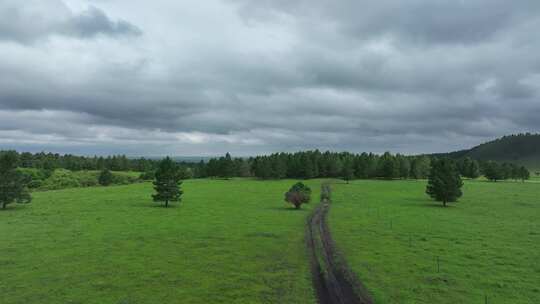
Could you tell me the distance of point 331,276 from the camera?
27969 mm

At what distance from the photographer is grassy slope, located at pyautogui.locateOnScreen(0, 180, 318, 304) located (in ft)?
80.5

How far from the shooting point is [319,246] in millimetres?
38312

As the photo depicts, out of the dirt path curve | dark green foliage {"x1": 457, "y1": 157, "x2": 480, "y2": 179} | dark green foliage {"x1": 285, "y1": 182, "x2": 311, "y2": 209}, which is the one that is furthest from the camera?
dark green foliage {"x1": 457, "y1": 157, "x2": 480, "y2": 179}

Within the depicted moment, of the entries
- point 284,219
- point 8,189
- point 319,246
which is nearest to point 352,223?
point 284,219

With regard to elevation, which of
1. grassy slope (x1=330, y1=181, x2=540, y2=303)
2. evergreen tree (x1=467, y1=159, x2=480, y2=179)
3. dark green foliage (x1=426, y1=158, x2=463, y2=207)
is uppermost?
evergreen tree (x1=467, y1=159, x2=480, y2=179)

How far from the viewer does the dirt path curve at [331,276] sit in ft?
77.5

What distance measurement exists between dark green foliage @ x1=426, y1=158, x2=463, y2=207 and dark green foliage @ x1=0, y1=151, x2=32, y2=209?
95.2 meters

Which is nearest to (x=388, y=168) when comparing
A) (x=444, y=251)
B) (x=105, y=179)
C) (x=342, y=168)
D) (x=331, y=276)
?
(x=342, y=168)

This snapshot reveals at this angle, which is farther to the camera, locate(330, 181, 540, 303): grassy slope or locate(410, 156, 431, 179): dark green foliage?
locate(410, 156, 431, 179): dark green foliage

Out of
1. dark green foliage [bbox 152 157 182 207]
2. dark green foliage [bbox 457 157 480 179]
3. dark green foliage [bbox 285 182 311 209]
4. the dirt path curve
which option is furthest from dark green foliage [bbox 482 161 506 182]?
dark green foliage [bbox 152 157 182 207]

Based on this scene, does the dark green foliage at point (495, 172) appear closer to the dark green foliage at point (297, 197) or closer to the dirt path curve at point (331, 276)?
the dark green foliage at point (297, 197)

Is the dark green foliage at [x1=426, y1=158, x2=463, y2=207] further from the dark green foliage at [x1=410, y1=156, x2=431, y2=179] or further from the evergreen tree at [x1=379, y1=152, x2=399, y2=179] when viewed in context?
the dark green foliage at [x1=410, y1=156, x2=431, y2=179]

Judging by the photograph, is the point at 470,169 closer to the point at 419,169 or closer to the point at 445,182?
the point at 419,169

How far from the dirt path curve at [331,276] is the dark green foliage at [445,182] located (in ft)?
151
